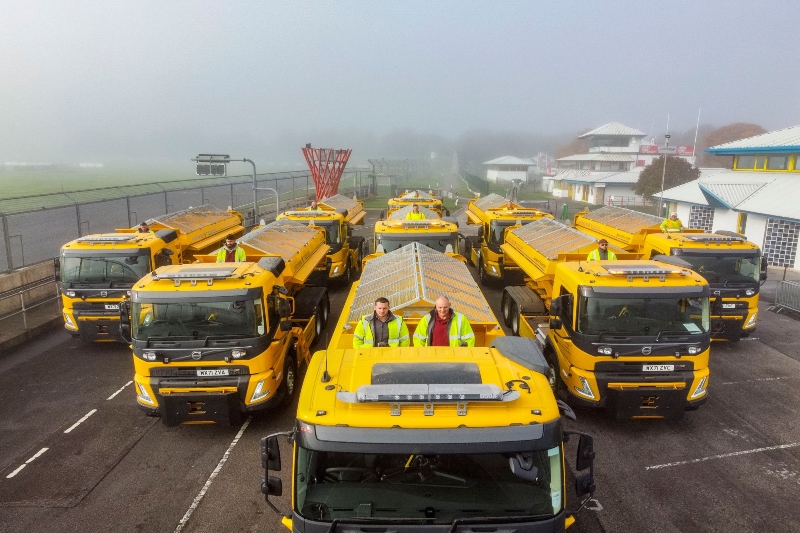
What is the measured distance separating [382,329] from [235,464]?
10.1 ft

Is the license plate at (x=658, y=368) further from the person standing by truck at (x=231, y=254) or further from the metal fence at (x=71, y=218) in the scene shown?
the metal fence at (x=71, y=218)

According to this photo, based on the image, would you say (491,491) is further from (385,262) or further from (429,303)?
(385,262)

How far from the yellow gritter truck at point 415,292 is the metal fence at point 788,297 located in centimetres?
1043

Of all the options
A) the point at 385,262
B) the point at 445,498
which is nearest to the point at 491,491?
the point at 445,498

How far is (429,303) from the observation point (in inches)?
332

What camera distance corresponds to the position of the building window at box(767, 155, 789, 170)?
26.8 metres

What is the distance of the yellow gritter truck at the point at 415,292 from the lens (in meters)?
8.31

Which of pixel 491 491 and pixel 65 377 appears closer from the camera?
pixel 491 491

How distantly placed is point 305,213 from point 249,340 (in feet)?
37.9

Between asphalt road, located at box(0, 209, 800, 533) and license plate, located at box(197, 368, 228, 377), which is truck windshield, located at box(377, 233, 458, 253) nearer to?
asphalt road, located at box(0, 209, 800, 533)

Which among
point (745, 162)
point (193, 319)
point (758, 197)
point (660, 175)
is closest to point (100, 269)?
point (193, 319)

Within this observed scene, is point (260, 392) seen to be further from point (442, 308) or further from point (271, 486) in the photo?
point (271, 486)

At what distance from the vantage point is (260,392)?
8516mm

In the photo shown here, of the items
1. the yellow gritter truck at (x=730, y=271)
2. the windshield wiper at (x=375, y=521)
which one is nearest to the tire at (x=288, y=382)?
the windshield wiper at (x=375, y=521)
